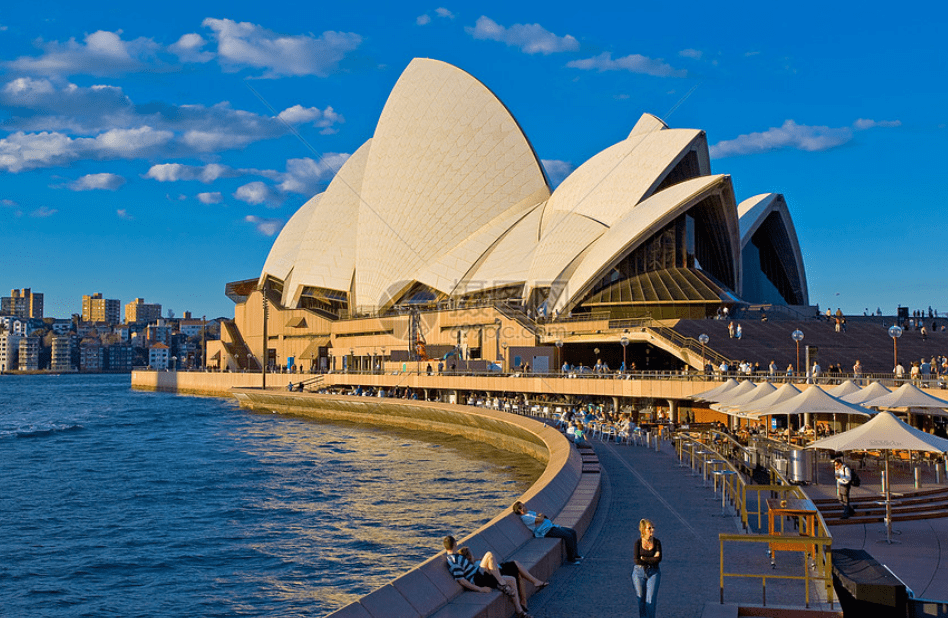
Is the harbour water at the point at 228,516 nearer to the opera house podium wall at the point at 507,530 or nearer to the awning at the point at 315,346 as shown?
the opera house podium wall at the point at 507,530

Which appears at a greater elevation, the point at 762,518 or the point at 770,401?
the point at 770,401

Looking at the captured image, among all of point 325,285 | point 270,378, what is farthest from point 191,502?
point 325,285

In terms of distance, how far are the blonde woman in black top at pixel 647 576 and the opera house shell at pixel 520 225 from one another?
36.3m

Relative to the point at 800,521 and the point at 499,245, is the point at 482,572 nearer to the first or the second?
the point at 800,521

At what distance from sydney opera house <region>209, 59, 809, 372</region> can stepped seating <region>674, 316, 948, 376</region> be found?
378cm

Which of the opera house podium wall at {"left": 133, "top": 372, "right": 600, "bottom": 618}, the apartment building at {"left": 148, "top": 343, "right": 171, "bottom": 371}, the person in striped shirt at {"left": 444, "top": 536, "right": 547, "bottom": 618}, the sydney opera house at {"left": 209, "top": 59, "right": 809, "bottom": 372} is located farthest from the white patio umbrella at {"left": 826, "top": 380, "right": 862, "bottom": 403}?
the apartment building at {"left": 148, "top": 343, "right": 171, "bottom": 371}

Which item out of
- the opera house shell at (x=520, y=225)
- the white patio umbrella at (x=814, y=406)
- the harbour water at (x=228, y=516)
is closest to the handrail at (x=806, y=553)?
the harbour water at (x=228, y=516)

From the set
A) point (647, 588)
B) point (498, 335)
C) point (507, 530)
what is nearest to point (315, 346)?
point (498, 335)

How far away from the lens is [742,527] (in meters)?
10.6

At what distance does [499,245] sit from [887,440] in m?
44.6

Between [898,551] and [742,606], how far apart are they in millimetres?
4376

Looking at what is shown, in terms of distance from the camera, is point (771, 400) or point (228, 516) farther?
point (228, 516)

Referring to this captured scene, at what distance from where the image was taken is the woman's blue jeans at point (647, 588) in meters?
7.07

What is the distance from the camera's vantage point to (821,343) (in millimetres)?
34562
